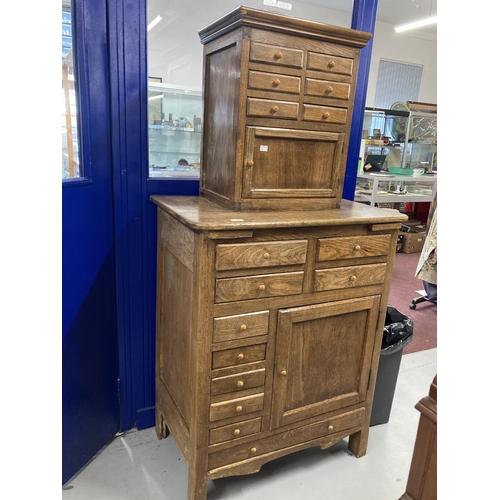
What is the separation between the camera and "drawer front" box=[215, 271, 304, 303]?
1.41 meters

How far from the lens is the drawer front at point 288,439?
1597 mm

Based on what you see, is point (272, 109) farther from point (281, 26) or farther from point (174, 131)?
point (174, 131)

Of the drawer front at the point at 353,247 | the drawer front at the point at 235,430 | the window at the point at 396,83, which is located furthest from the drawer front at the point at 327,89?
the window at the point at 396,83

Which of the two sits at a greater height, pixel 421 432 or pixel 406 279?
pixel 421 432

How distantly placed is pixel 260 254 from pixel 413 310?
269 centimetres

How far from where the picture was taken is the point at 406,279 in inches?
174

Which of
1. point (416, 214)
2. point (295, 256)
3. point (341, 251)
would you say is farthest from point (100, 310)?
point (416, 214)

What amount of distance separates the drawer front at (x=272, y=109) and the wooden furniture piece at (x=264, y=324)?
1.16 ft


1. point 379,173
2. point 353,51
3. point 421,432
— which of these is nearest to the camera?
point 421,432

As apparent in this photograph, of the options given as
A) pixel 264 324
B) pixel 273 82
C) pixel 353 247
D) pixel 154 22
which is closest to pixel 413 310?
pixel 353 247

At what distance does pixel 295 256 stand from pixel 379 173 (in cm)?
397

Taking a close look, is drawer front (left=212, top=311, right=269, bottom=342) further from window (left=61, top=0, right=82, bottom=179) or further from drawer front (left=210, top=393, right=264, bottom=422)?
window (left=61, top=0, right=82, bottom=179)

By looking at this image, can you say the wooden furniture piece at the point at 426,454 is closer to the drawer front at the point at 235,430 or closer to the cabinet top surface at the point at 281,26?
the drawer front at the point at 235,430

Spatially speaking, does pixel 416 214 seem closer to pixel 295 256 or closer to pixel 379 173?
pixel 379 173
